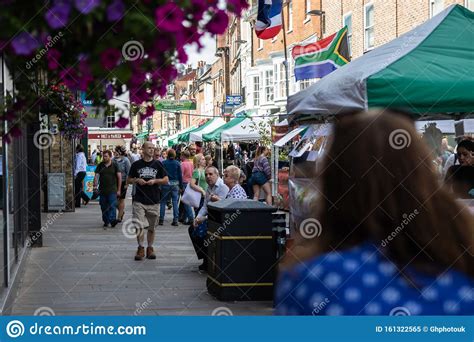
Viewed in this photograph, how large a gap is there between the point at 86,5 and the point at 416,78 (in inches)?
206

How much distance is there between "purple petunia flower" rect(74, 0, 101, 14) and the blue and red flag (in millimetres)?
10970

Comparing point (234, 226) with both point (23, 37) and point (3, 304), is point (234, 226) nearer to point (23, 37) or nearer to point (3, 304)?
point (3, 304)

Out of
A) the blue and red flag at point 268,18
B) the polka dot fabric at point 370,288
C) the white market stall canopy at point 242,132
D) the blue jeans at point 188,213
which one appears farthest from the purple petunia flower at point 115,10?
the white market stall canopy at point 242,132

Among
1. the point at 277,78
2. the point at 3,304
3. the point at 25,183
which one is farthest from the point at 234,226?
the point at 277,78

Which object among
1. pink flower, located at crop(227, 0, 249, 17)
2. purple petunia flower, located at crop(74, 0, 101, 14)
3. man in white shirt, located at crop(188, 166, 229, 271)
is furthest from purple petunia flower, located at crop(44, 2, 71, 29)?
man in white shirt, located at crop(188, 166, 229, 271)

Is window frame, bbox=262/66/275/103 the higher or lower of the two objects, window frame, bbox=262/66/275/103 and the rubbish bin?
the higher

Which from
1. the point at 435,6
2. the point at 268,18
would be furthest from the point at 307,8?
the point at 268,18

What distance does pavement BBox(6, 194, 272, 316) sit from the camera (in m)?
8.15

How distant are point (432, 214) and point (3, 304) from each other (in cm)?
438

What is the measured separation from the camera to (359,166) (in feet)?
16.2

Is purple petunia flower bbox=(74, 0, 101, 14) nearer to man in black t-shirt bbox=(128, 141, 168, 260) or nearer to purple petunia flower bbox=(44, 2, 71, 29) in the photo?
purple petunia flower bbox=(44, 2, 71, 29)

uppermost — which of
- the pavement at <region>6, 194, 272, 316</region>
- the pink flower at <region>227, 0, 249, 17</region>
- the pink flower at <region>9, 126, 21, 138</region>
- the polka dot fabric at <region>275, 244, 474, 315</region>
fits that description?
the pink flower at <region>227, 0, 249, 17</region>

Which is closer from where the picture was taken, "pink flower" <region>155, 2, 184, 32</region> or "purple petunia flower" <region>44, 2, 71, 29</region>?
"purple petunia flower" <region>44, 2, 71, 29</region>

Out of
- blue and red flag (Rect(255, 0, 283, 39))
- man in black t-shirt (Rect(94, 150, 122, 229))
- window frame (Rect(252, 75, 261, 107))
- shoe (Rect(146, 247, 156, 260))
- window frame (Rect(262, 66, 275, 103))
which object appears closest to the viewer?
shoe (Rect(146, 247, 156, 260))
